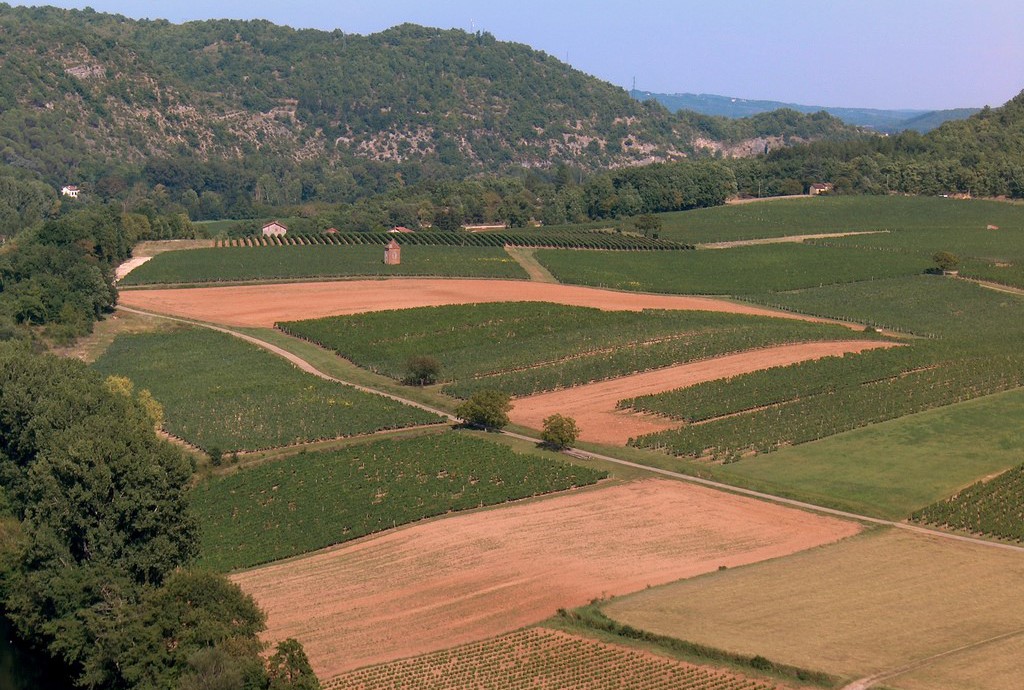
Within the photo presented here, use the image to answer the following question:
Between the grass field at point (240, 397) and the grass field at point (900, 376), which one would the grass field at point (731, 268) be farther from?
the grass field at point (240, 397)

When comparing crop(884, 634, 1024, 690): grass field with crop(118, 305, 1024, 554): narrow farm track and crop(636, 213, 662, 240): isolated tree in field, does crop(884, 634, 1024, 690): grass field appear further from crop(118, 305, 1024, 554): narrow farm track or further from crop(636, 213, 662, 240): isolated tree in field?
crop(636, 213, 662, 240): isolated tree in field

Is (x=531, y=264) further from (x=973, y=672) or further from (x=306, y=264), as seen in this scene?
(x=973, y=672)

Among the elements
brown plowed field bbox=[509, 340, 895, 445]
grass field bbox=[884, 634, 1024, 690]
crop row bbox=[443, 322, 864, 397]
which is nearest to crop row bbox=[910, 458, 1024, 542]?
grass field bbox=[884, 634, 1024, 690]

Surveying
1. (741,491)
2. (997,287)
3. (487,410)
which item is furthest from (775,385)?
(997,287)

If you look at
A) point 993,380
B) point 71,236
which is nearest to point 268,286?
point 71,236

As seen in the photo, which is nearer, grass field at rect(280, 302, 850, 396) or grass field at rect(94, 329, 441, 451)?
grass field at rect(94, 329, 441, 451)

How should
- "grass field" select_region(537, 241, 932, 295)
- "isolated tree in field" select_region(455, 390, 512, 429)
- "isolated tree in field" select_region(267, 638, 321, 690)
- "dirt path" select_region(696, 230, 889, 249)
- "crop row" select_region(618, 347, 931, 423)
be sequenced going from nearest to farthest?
1. "isolated tree in field" select_region(267, 638, 321, 690)
2. "isolated tree in field" select_region(455, 390, 512, 429)
3. "crop row" select_region(618, 347, 931, 423)
4. "grass field" select_region(537, 241, 932, 295)
5. "dirt path" select_region(696, 230, 889, 249)

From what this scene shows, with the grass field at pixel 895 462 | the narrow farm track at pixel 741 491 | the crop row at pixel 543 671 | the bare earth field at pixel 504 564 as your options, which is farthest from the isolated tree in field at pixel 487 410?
the crop row at pixel 543 671

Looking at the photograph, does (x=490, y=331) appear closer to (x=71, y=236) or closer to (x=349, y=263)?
(x=349, y=263)
